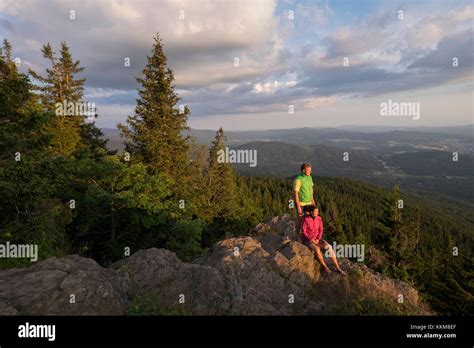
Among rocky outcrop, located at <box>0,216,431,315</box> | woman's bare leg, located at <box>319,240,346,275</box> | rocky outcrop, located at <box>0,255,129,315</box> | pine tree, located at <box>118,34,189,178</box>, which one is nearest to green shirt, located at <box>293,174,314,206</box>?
woman's bare leg, located at <box>319,240,346,275</box>

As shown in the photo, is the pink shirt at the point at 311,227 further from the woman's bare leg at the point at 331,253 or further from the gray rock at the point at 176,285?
the gray rock at the point at 176,285

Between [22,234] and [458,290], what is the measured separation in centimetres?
4585

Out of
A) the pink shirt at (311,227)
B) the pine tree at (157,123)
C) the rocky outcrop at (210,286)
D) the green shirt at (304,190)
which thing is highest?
the pine tree at (157,123)

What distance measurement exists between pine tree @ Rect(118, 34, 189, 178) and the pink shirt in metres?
15.7

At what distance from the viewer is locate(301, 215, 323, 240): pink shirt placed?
10797 millimetres

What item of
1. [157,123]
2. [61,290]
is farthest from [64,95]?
[61,290]

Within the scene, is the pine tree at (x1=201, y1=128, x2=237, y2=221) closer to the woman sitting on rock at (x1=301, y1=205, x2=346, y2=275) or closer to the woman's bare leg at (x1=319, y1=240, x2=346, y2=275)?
the woman sitting on rock at (x1=301, y1=205, x2=346, y2=275)

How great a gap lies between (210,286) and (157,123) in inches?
745

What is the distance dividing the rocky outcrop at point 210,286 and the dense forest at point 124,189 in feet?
12.2

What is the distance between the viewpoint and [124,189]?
18219mm

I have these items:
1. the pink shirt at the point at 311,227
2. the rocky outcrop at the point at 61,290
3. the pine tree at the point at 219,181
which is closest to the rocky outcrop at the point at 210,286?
the rocky outcrop at the point at 61,290

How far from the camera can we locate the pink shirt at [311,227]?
10797 mm
